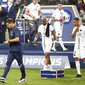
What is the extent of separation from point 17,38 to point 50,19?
7018 mm

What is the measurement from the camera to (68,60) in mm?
18547

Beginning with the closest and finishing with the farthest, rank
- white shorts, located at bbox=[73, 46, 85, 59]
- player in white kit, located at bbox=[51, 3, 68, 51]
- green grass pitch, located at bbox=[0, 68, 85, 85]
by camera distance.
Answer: green grass pitch, located at bbox=[0, 68, 85, 85] → white shorts, located at bbox=[73, 46, 85, 59] → player in white kit, located at bbox=[51, 3, 68, 51]

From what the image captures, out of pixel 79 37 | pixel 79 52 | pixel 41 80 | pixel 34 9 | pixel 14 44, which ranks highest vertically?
pixel 34 9

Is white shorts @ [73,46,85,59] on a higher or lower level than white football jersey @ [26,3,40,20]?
lower

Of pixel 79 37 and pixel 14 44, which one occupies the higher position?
pixel 14 44

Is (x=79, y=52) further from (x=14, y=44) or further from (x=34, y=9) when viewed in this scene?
(x=34, y=9)

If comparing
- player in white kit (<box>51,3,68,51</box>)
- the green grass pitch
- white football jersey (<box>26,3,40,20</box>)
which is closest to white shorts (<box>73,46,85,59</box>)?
the green grass pitch

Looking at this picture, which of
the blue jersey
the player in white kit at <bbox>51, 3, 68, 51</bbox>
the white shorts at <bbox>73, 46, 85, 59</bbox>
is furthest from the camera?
the player in white kit at <bbox>51, 3, 68, 51</bbox>

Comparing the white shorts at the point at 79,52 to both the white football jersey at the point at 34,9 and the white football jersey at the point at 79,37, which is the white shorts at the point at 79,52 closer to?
the white football jersey at the point at 79,37

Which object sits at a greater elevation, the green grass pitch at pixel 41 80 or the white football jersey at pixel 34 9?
the white football jersey at pixel 34 9

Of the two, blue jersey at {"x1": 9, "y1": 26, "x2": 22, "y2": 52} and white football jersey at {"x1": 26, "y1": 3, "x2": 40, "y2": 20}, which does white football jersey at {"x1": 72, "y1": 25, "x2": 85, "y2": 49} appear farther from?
white football jersey at {"x1": 26, "y1": 3, "x2": 40, "y2": 20}

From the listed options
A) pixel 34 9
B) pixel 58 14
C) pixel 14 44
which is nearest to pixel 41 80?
pixel 14 44

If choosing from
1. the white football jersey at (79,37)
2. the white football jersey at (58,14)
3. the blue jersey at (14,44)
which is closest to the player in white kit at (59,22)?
the white football jersey at (58,14)

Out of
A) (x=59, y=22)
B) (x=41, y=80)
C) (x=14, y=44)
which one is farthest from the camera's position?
(x=59, y=22)
